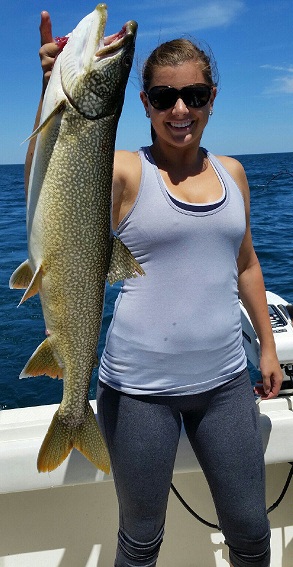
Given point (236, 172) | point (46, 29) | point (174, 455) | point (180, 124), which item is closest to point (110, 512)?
point (174, 455)

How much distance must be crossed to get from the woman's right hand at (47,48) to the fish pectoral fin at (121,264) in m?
0.69

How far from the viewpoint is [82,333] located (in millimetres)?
2244

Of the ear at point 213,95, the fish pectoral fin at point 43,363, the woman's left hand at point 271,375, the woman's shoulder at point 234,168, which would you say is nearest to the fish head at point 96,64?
the ear at point 213,95

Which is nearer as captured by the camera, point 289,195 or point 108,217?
point 108,217

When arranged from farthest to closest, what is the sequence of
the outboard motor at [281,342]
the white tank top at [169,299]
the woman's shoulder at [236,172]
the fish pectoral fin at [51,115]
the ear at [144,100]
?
1. the outboard motor at [281,342]
2. the woman's shoulder at [236,172]
3. the ear at [144,100]
4. the white tank top at [169,299]
5. the fish pectoral fin at [51,115]

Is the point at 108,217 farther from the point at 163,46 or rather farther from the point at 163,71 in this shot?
the point at 163,46

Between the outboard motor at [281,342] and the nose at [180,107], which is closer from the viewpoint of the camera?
the nose at [180,107]

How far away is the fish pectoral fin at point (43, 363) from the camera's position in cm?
223

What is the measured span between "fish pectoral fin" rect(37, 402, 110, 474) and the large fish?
248 millimetres

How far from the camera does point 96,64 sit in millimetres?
2016

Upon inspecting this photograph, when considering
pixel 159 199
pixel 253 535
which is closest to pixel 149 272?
pixel 159 199

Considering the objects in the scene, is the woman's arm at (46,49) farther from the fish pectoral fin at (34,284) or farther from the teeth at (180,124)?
the teeth at (180,124)

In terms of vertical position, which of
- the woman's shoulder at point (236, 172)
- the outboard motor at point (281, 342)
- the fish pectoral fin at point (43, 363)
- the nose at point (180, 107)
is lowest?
the outboard motor at point (281, 342)

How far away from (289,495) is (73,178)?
2.59 m
